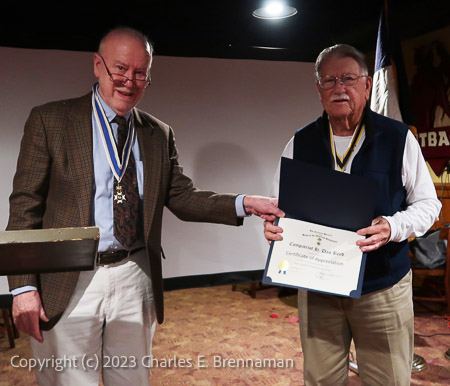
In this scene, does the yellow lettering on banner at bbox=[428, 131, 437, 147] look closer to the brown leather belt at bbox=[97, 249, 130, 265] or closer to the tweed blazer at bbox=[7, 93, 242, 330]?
the tweed blazer at bbox=[7, 93, 242, 330]

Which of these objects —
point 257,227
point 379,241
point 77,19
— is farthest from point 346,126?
point 77,19

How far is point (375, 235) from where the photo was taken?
61.6 inches

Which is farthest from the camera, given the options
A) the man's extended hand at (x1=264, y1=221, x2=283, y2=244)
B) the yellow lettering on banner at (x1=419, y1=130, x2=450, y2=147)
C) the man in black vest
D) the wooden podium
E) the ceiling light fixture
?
the yellow lettering on banner at (x1=419, y1=130, x2=450, y2=147)

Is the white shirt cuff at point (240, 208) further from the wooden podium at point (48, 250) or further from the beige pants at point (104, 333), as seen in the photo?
the wooden podium at point (48, 250)

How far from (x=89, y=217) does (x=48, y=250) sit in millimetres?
734

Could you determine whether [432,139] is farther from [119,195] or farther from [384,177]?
[119,195]

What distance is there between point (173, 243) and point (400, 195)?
2.77 metres

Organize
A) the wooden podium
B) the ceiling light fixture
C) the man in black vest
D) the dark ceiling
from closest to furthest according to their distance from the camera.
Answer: the wooden podium, the man in black vest, the dark ceiling, the ceiling light fixture

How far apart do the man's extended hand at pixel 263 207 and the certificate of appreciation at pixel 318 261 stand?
139 mm

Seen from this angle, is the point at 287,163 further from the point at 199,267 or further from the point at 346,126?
the point at 199,267

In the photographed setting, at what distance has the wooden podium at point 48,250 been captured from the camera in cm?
85

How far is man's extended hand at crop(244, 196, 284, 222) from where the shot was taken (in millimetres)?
1756

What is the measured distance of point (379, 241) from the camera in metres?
1.57

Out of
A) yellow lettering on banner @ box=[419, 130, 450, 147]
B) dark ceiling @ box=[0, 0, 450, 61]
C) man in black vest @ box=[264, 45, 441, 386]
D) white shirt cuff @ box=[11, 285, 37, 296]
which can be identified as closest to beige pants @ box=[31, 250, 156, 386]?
white shirt cuff @ box=[11, 285, 37, 296]
